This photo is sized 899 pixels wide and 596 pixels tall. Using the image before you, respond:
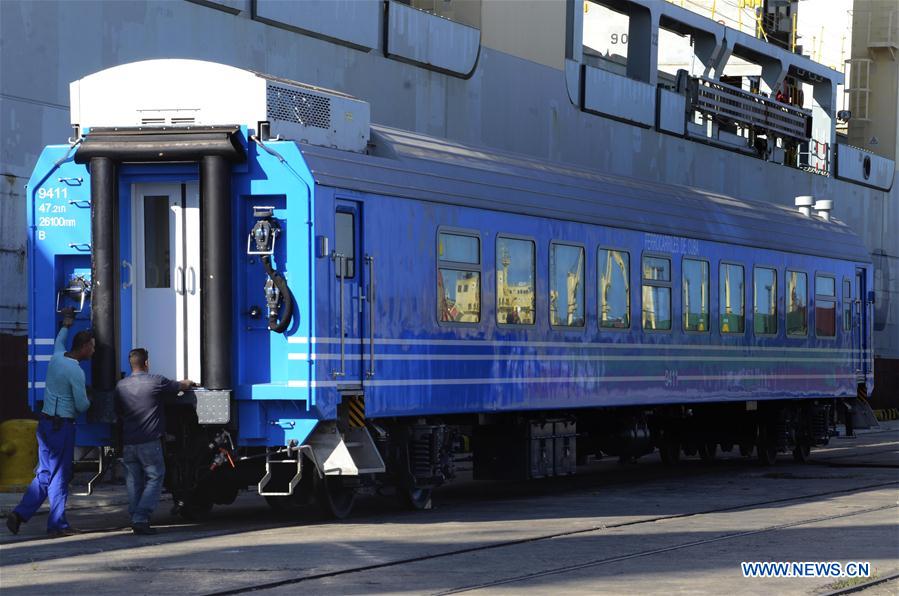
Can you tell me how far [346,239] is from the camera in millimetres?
14891

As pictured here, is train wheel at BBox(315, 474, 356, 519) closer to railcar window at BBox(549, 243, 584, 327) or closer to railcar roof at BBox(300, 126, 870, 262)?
railcar roof at BBox(300, 126, 870, 262)

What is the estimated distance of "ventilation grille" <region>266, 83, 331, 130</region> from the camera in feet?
47.3

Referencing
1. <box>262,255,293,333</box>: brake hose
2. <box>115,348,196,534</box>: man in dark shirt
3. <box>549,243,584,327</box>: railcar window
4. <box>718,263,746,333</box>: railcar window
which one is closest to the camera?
<box>115,348,196,534</box>: man in dark shirt

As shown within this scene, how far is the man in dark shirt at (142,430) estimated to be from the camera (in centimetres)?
1397

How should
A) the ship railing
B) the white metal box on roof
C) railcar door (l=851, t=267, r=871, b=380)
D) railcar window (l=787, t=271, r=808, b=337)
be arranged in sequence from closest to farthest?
the white metal box on roof → railcar window (l=787, t=271, r=808, b=337) → railcar door (l=851, t=267, r=871, b=380) → the ship railing

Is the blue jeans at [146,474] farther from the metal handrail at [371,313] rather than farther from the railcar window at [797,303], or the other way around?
the railcar window at [797,303]

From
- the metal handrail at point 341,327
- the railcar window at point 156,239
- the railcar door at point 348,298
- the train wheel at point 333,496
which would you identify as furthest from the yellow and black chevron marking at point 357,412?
the railcar window at point 156,239

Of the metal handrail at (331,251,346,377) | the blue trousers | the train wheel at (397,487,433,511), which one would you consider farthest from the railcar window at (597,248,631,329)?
the blue trousers

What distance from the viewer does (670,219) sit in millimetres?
20984

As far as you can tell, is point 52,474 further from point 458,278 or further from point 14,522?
point 458,278

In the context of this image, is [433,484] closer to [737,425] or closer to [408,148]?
[408,148]

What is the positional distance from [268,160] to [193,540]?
3.38m

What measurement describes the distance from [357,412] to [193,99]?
127 inches

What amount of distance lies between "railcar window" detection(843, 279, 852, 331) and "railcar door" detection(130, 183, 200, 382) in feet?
48.8
